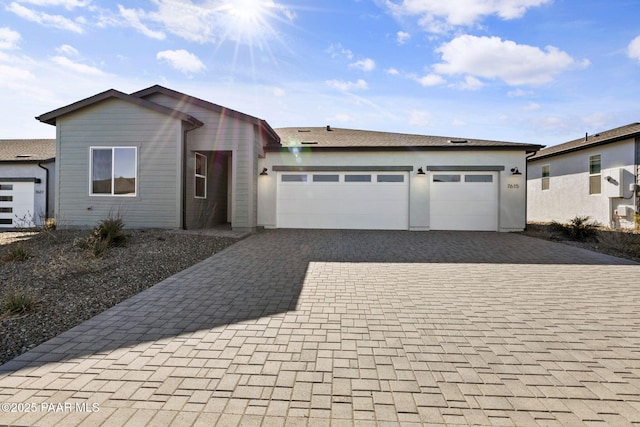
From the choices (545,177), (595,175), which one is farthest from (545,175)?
(595,175)

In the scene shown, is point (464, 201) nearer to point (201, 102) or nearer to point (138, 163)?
point (201, 102)

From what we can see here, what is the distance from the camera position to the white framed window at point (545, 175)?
19.7 m

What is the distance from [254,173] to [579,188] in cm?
1671

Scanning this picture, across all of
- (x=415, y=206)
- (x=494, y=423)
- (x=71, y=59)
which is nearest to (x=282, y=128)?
(x=415, y=206)

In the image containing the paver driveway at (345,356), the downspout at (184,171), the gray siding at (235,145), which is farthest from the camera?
the gray siding at (235,145)

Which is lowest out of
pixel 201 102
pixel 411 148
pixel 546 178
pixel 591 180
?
pixel 591 180

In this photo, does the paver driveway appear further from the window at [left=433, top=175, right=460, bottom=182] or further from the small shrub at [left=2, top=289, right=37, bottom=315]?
the window at [left=433, top=175, right=460, bottom=182]

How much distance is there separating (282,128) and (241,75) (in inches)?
317

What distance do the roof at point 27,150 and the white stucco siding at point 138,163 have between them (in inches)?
293

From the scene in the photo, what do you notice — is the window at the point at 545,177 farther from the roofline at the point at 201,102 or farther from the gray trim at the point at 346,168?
the roofline at the point at 201,102

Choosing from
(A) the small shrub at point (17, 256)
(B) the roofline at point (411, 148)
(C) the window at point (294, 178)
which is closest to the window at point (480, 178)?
(B) the roofline at point (411, 148)

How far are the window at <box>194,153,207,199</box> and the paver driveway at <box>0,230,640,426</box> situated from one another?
7.64 metres

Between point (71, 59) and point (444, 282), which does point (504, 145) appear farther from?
point (71, 59)

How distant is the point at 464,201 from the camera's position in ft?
44.5
